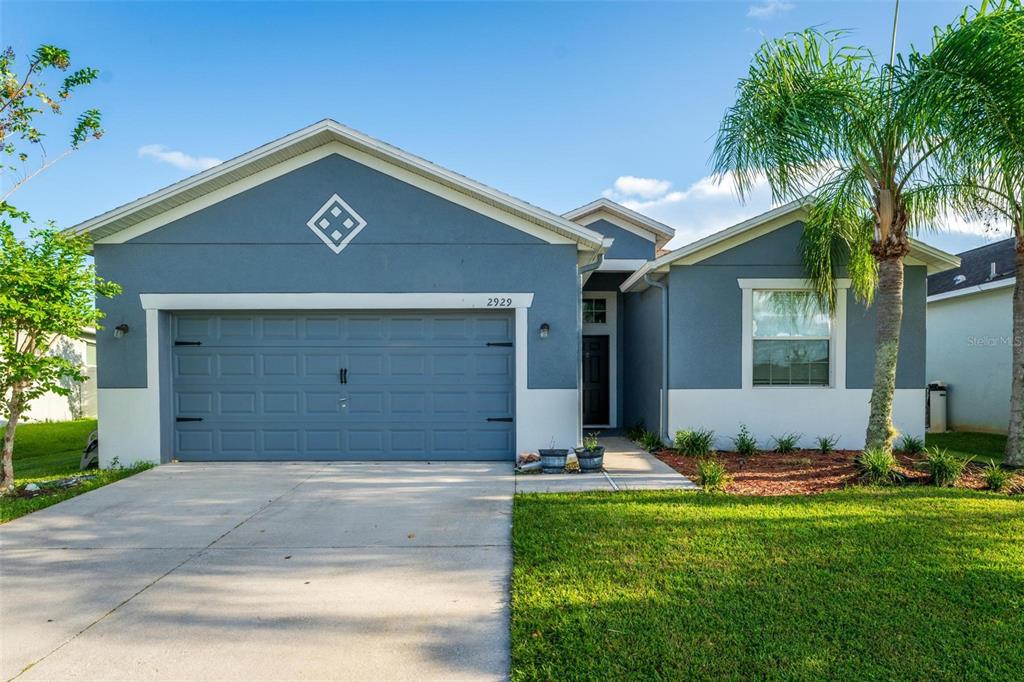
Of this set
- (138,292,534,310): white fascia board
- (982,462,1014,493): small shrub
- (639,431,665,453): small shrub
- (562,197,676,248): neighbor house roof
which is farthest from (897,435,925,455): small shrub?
(138,292,534,310): white fascia board

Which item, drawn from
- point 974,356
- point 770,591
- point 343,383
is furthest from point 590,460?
point 974,356

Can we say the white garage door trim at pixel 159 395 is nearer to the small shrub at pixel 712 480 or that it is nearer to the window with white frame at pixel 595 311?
the small shrub at pixel 712 480

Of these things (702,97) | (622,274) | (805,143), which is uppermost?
(702,97)

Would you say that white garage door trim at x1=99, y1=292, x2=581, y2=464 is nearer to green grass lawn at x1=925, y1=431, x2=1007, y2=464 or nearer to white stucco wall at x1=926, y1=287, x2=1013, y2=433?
green grass lawn at x1=925, y1=431, x2=1007, y2=464

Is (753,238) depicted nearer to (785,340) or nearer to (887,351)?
(785,340)

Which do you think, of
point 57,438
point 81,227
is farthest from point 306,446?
point 57,438

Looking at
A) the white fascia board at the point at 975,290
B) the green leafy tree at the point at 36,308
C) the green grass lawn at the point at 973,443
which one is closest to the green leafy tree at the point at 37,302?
the green leafy tree at the point at 36,308

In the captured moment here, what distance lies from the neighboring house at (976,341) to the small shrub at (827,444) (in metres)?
5.26

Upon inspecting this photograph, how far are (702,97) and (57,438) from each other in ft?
54.7

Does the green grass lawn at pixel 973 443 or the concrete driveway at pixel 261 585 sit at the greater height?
the concrete driveway at pixel 261 585

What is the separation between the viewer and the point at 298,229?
28.9 ft

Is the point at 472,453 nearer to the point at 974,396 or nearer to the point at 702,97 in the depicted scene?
the point at 702,97

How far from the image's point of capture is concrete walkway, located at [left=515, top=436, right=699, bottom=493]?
710 cm

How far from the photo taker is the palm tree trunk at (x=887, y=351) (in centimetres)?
757
